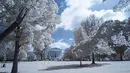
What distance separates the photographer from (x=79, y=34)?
A: 4694 centimetres

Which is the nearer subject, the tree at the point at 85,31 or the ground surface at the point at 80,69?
the ground surface at the point at 80,69

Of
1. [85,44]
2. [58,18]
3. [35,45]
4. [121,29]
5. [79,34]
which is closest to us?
[121,29]

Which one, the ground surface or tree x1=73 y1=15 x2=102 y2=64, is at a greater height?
tree x1=73 y1=15 x2=102 y2=64

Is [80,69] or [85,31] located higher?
[85,31]

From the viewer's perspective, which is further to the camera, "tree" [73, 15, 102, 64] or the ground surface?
"tree" [73, 15, 102, 64]

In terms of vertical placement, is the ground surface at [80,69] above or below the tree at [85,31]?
below

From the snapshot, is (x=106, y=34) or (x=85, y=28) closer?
(x=106, y=34)

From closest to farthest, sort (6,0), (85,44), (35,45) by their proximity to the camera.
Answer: (6,0) < (35,45) < (85,44)

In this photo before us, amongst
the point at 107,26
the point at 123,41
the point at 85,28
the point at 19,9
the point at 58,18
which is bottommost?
the point at 123,41

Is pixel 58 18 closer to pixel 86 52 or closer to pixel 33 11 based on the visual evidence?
pixel 33 11

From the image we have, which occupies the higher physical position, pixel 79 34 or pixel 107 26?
pixel 79 34

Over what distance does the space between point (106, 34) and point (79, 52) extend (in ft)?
112

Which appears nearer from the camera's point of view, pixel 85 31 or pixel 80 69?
pixel 80 69

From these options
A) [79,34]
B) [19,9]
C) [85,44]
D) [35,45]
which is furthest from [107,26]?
[79,34]
